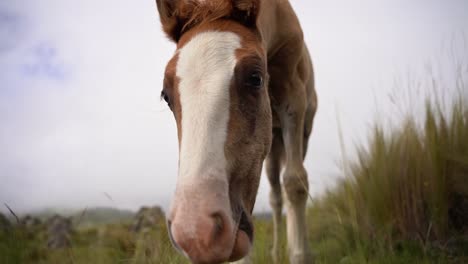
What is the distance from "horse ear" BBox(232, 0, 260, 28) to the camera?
2.52 m

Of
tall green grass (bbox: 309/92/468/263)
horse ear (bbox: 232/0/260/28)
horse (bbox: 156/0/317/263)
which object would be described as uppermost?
horse ear (bbox: 232/0/260/28)

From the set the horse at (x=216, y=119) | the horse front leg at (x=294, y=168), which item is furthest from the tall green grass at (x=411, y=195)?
the horse at (x=216, y=119)

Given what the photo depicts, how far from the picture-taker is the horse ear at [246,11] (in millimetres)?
2523

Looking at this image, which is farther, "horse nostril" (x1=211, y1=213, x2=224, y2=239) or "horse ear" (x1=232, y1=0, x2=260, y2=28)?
"horse ear" (x1=232, y1=0, x2=260, y2=28)

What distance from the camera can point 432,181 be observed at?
12.7ft

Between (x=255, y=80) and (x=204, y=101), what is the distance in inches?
15.8

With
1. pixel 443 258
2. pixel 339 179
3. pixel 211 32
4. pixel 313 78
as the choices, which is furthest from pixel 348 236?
pixel 211 32

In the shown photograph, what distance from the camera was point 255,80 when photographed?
218 cm

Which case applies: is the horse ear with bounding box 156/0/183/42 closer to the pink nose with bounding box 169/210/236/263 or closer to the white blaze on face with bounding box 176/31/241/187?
the white blaze on face with bounding box 176/31/241/187

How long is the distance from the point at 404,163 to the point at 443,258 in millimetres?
1335

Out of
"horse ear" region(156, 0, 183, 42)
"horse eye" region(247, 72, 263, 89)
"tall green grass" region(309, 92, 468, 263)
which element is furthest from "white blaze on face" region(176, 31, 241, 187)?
"tall green grass" region(309, 92, 468, 263)

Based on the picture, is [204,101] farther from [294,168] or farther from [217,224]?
[294,168]

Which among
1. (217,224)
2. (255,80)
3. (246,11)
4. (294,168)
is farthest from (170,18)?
(294,168)

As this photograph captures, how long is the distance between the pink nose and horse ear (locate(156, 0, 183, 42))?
1.57m
